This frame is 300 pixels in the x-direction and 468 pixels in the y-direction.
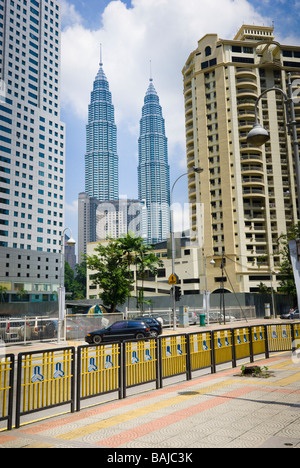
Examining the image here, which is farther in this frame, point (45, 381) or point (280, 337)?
point (280, 337)

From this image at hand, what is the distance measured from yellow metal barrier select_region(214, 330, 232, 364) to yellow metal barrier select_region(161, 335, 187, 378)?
66.3 inches

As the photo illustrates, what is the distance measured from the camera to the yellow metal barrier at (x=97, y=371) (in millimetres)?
8055

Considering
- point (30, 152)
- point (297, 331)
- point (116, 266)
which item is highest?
point (30, 152)

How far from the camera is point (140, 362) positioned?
9.48 metres

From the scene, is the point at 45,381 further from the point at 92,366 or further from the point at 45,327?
the point at 45,327

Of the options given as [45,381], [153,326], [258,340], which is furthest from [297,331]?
[45,381]

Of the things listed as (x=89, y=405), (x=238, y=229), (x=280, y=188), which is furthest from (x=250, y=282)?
(x=89, y=405)

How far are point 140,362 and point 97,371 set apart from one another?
1399mm

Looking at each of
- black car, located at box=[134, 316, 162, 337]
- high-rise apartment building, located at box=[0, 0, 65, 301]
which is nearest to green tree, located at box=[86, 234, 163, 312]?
black car, located at box=[134, 316, 162, 337]

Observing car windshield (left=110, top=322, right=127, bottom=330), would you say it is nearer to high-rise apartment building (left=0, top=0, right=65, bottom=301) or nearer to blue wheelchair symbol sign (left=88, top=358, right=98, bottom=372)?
blue wheelchair symbol sign (left=88, top=358, right=98, bottom=372)

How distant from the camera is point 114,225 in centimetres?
13600

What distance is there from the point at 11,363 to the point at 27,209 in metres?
95.8

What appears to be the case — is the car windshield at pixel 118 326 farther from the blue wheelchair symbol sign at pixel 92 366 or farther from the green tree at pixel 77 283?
the green tree at pixel 77 283

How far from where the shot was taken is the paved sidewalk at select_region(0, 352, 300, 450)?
558 cm
